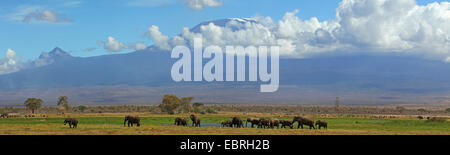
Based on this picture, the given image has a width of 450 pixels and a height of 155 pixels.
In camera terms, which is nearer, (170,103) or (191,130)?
(191,130)

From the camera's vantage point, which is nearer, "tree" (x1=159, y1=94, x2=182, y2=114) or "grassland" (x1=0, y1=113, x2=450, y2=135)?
"grassland" (x1=0, y1=113, x2=450, y2=135)

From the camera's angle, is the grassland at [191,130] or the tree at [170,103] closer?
the grassland at [191,130]

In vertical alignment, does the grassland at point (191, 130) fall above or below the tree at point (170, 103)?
below

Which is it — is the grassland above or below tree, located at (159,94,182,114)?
below
